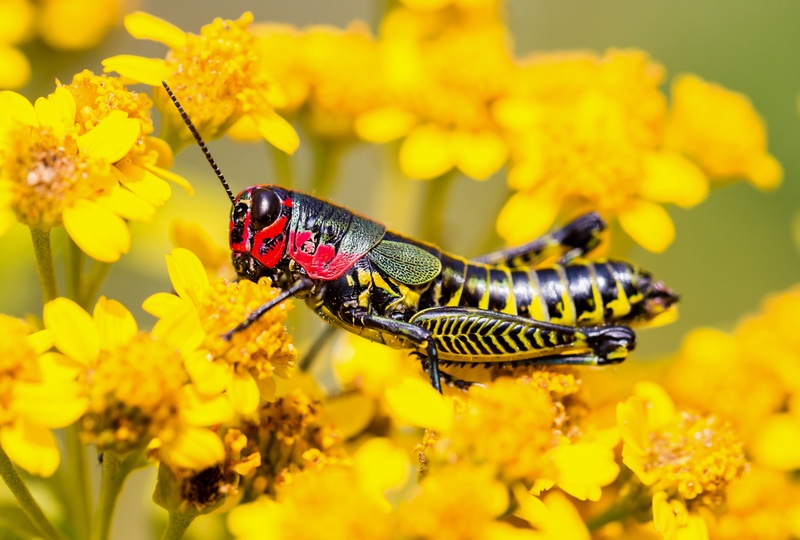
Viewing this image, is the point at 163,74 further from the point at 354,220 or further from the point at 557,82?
the point at 557,82

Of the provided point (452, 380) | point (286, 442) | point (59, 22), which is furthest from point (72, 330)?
point (59, 22)

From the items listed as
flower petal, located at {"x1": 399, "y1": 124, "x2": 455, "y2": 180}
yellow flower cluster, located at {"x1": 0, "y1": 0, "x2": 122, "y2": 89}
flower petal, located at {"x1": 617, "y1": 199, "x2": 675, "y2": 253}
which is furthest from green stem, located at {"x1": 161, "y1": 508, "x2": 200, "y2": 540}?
yellow flower cluster, located at {"x1": 0, "y1": 0, "x2": 122, "y2": 89}

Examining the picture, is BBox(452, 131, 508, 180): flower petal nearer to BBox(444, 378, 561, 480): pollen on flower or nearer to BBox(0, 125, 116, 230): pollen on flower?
BBox(444, 378, 561, 480): pollen on flower

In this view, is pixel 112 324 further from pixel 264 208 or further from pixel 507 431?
pixel 507 431

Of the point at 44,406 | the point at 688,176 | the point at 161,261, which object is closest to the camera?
the point at 44,406

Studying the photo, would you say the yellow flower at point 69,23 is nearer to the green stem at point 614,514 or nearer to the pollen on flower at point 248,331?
the pollen on flower at point 248,331

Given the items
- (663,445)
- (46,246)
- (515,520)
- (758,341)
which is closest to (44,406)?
(46,246)
